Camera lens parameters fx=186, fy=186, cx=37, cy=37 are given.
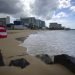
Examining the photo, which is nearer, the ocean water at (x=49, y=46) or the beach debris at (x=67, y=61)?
the beach debris at (x=67, y=61)

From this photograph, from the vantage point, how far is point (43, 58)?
1052cm

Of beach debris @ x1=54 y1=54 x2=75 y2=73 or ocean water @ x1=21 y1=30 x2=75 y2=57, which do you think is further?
ocean water @ x1=21 y1=30 x2=75 y2=57

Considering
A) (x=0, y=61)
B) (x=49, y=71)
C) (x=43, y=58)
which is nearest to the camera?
(x=49, y=71)

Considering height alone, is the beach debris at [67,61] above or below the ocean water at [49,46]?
above

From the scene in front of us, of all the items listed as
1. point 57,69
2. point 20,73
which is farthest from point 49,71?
point 20,73

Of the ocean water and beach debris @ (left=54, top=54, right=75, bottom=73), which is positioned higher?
beach debris @ (left=54, top=54, right=75, bottom=73)

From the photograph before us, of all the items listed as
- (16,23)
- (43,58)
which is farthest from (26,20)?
(43,58)

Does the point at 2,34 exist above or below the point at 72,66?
above

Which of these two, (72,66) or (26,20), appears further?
(26,20)

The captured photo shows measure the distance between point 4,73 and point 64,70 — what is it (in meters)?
2.54

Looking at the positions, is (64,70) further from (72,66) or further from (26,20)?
(26,20)

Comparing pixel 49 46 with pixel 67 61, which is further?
pixel 49 46

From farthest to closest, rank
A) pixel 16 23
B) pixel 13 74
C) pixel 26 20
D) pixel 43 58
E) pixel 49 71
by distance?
1. pixel 26 20
2. pixel 16 23
3. pixel 43 58
4. pixel 49 71
5. pixel 13 74

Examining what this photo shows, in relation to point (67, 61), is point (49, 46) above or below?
below
